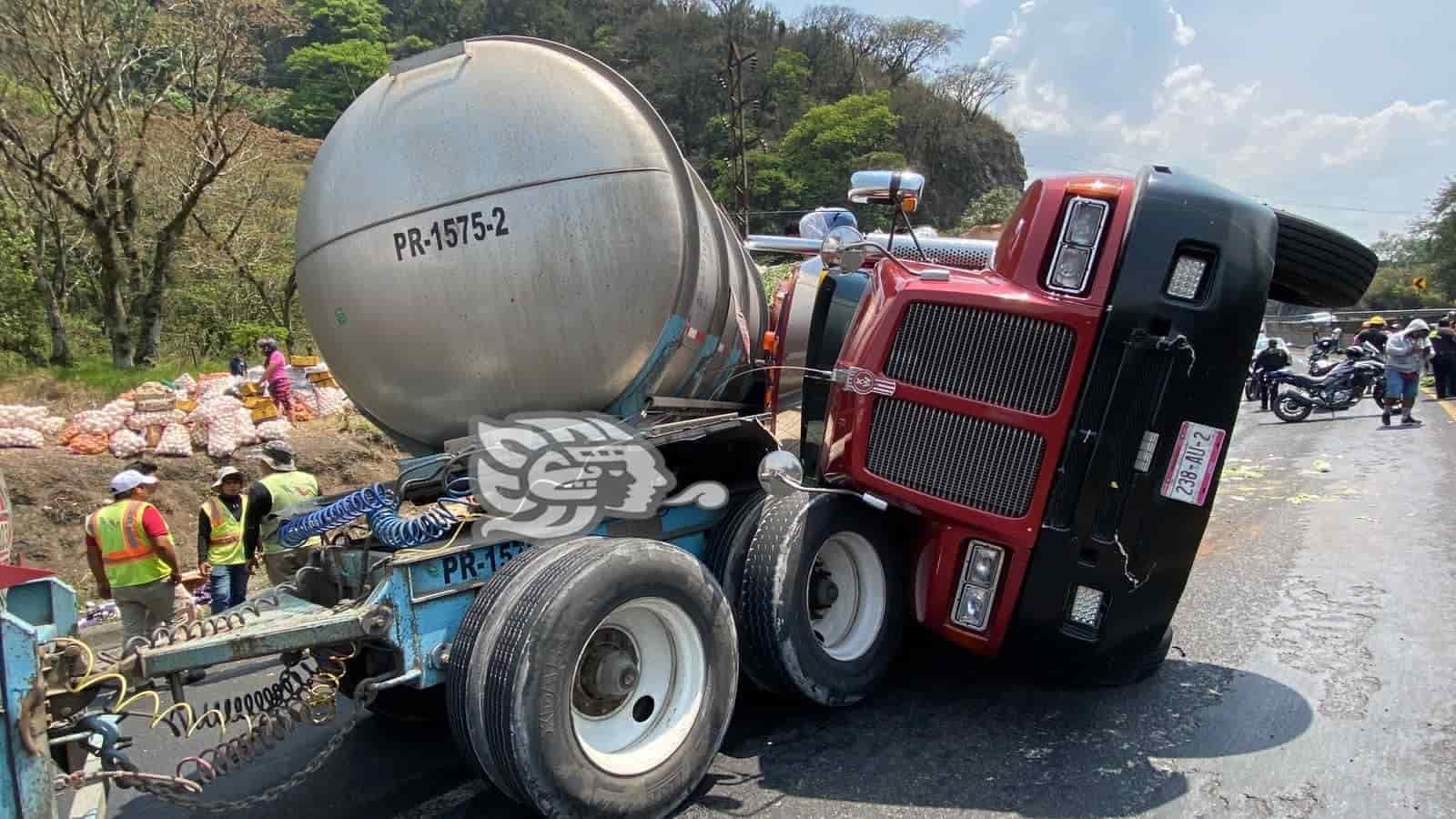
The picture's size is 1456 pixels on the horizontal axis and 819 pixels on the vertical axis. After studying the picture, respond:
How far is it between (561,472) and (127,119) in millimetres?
18190

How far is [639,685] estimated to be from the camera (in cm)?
347

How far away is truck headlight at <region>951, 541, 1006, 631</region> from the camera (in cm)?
392

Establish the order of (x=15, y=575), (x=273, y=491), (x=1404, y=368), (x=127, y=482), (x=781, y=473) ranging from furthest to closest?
(x=1404, y=368)
(x=273, y=491)
(x=127, y=482)
(x=781, y=473)
(x=15, y=575)

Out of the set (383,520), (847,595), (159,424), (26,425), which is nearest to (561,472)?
(383,520)

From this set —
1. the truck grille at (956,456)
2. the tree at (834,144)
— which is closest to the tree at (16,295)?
the truck grille at (956,456)

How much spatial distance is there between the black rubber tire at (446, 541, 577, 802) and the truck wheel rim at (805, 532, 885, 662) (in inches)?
56.4

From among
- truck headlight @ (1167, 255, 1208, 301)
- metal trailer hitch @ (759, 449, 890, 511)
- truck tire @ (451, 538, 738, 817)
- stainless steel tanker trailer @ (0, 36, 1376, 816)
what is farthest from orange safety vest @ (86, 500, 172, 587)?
truck headlight @ (1167, 255, 1208, 301)

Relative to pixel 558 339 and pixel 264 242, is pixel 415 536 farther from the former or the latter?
pixel 264 242

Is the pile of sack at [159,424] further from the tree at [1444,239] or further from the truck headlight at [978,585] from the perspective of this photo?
the tree at [1444,239]

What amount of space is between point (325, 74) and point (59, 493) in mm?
62985

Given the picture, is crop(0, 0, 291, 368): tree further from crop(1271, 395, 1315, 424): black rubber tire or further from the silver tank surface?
crop(1271, 395, 1315, 424): black rubber tire

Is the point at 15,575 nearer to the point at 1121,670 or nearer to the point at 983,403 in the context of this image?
the point at 983,403

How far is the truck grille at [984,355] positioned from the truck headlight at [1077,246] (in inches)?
7.6

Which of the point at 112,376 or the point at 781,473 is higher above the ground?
the point at 781,473
